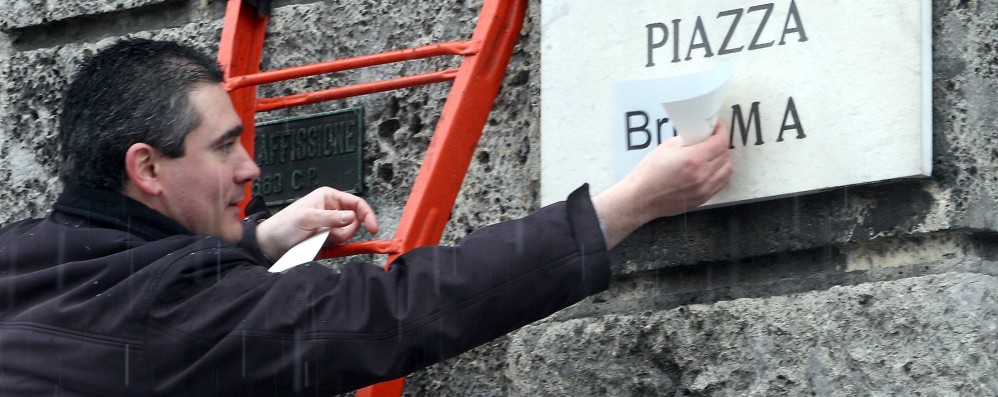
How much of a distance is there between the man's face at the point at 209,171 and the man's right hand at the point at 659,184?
0.54 m

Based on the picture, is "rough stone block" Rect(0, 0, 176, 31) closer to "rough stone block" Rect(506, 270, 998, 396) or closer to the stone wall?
the stone wall

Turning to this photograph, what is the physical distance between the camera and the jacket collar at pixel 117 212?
2.19 meters

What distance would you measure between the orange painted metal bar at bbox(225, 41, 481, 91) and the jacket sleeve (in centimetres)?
47

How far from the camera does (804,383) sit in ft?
7.12

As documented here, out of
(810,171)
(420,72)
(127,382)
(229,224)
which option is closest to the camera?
(127,382)

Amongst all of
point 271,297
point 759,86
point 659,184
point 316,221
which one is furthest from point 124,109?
point 759,86

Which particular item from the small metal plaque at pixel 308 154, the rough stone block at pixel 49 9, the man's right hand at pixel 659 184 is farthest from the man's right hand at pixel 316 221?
the rough stone block at pixel 49 9

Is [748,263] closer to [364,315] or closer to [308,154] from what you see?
[364,315]

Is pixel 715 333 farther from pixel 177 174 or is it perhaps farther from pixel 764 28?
pixel 177 174

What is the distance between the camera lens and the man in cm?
201

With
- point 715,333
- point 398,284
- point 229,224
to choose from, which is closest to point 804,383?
point 715,333

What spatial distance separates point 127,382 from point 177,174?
36 cm

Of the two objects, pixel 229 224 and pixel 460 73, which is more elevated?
pixel 460 73

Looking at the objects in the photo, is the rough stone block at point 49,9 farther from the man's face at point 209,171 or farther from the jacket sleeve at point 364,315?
the jacket sleeve at point 364,315
